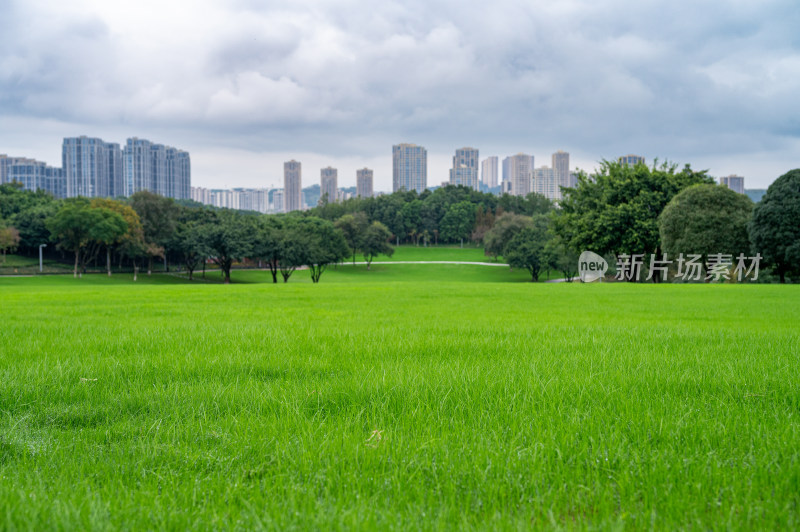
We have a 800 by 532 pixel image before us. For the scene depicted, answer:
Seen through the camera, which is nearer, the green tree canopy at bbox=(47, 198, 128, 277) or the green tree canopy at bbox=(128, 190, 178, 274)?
the green tree canopy at bbox=(47, 198, 128, 277)

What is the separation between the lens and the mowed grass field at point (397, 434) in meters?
1.88

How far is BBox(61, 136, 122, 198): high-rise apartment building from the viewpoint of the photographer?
161125mm

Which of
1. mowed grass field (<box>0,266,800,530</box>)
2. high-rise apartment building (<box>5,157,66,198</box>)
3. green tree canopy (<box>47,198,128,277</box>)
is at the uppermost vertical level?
high-rise apartment building (<box>5,157,66,198</box>)

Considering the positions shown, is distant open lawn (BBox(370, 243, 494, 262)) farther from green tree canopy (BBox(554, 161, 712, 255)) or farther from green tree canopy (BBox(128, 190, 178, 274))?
green tree canopy (BBox(554, 161, 712, 255))

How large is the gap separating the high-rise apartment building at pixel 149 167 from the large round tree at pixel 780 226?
16867cm

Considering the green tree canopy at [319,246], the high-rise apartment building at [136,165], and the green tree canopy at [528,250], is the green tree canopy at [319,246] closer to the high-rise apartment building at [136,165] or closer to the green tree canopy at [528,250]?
the green tree canopy at [528,250]

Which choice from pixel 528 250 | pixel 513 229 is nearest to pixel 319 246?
pixel 528 250

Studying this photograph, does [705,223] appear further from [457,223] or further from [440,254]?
[457,223]

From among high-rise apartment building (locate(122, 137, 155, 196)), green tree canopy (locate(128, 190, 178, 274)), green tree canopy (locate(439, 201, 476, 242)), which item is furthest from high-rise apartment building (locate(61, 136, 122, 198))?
green tree canopy (locate(128, 190, 178, 274))

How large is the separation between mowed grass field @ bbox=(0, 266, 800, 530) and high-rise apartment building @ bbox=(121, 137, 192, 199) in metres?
180

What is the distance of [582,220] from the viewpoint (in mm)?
33812

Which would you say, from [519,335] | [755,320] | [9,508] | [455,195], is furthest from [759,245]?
[455,195]

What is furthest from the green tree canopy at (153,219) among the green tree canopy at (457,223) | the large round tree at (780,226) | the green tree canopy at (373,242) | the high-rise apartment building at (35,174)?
the high-rise apartment building at (35,174)

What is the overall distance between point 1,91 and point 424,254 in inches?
2616
